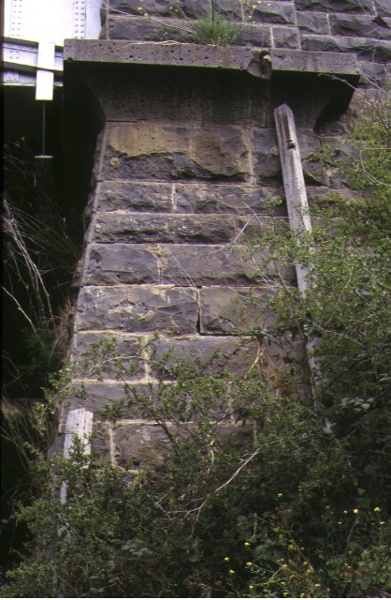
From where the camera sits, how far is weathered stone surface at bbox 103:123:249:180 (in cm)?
580

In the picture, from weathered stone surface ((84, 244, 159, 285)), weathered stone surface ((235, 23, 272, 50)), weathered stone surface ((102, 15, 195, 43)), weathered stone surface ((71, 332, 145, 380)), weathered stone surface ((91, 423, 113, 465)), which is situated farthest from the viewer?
weathered stone surface ((235, 23, 272, 50))

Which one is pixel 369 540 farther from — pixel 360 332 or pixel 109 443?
pixel 109 443

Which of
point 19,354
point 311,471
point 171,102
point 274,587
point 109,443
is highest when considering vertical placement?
point 171,102

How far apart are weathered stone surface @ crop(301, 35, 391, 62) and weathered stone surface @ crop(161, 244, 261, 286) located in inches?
65.6

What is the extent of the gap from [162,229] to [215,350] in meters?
0.88

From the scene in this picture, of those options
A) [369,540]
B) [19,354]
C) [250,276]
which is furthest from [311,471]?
[19,354]

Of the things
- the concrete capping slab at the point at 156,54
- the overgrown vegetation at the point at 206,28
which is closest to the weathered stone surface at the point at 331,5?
the overgrown vegetation at the point at 206,28

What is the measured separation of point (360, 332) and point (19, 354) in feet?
11.2

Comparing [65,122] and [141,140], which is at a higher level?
[65,122]

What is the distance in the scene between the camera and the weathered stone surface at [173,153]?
580cm

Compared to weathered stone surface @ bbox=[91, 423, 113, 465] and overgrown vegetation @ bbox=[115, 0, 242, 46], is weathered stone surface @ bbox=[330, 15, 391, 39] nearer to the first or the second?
overgrown vegetation @ bbox=[115, 0, 242, 46]

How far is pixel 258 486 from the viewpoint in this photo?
436cm

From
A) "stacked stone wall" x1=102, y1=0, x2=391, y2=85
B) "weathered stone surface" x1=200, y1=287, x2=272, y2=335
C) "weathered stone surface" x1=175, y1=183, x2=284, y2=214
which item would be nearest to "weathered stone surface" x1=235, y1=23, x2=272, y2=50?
"stacked stone wall" x1=102, y1=0, x2=391, y2=85

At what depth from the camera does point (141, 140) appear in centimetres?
590
